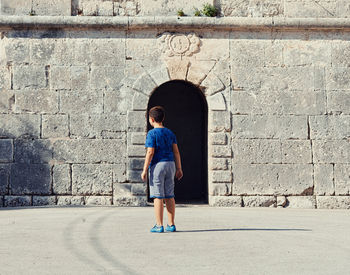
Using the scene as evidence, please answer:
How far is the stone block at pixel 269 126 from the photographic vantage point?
9383mm

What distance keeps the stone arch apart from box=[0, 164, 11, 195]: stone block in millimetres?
2147

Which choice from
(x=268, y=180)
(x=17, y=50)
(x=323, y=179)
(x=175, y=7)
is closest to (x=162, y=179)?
(x=268, y=180)

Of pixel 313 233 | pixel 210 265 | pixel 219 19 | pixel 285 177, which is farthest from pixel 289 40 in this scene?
pixel 210 265

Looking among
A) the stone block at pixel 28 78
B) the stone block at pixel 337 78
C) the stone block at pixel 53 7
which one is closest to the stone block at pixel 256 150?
the stone block at pixel 337 78

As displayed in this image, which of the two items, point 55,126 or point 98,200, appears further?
point 55,126

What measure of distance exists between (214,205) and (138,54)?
3.09 m

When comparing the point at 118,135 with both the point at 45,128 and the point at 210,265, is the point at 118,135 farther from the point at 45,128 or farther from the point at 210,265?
the point at 210,265

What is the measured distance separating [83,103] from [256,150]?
10.7ft

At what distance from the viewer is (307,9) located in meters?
9.69

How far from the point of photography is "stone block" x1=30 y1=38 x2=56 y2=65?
30.9ft

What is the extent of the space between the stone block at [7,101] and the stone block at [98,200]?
7.13 ft

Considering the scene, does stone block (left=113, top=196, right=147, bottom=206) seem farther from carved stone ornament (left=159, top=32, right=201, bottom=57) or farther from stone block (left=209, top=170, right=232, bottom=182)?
carved stone ornament (left=159, top=32, right=201, bottom=57)

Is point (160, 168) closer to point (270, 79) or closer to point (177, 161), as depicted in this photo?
point (177, 161)

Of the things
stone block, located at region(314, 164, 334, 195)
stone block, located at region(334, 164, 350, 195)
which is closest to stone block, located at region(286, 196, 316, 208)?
stone block, located at region(314, 164, 334, 195)
